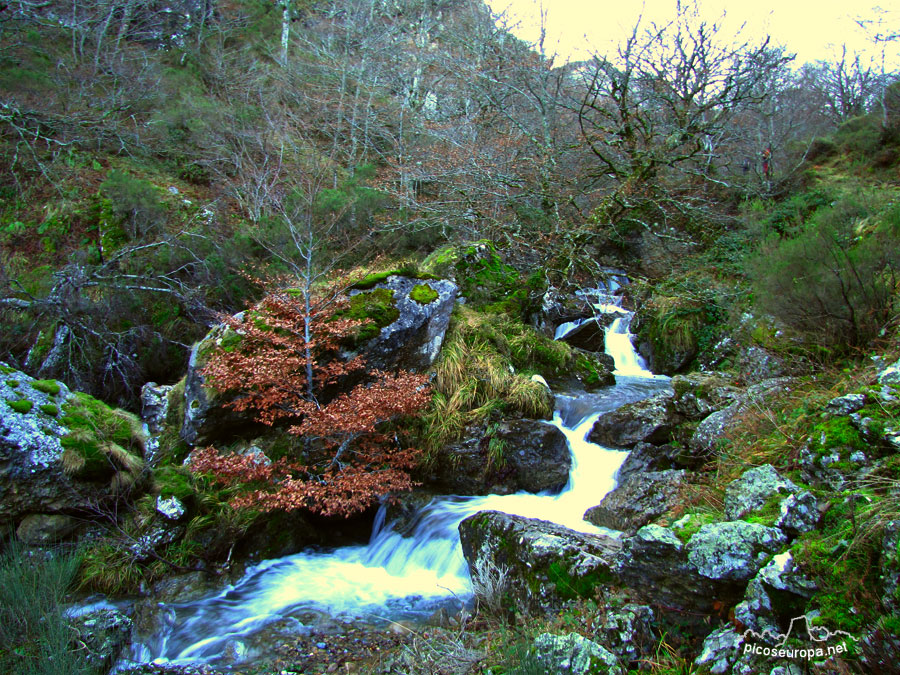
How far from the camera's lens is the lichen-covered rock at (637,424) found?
6.00 m

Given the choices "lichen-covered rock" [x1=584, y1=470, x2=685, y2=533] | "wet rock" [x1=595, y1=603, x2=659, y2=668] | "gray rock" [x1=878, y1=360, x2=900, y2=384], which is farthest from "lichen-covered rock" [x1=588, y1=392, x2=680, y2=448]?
"wet rock" [x1=595, y1=603, x2=659, y2=668]

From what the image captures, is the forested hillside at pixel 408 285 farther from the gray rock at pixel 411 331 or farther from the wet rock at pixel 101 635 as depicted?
the wet rock at pixel 101 635

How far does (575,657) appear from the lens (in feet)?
8.73

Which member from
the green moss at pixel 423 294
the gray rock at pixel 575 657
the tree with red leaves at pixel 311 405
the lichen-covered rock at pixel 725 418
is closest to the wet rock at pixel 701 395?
the lichen-covered rock at pixel 725 418

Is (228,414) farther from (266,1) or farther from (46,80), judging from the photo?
(266,1)

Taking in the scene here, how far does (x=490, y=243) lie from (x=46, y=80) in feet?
43.0

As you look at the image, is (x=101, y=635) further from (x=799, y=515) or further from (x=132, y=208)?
(x=132, y=208)

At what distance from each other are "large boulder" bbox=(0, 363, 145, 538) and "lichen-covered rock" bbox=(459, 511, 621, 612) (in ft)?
12.1

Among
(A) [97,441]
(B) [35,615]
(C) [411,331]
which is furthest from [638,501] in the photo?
(A) [97,441]

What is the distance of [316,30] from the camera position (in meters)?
19.7

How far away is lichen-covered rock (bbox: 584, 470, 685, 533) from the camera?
4492mm

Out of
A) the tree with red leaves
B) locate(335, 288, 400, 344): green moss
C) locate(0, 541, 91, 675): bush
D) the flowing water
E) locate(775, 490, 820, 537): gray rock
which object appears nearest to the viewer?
locate(775, 490, 820, 537): gray rock

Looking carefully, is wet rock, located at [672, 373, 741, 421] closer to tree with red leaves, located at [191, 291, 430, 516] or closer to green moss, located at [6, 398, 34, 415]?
tree with red leaves, located at [191, 291, 430, 516]

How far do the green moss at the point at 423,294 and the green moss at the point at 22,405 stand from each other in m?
4.41
